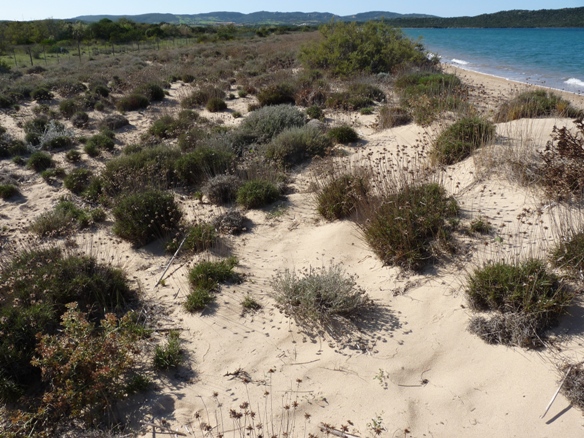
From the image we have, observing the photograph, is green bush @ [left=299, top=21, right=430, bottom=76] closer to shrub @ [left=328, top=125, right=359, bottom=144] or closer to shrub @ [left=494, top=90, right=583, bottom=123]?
shrub @ [left=328, top=125, right=359, bottom=144]

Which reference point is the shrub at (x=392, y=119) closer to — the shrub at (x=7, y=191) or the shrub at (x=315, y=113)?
the shrub at (x=315, y=113)

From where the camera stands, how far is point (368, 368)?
389 centimetres

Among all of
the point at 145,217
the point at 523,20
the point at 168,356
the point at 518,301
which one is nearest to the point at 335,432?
the point at 168,356

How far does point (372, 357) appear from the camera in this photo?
4.00 m

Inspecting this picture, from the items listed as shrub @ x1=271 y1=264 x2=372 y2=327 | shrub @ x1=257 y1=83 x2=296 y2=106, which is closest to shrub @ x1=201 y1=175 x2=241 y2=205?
shrub @ x1=271 y1=264 x2=372 y2=327

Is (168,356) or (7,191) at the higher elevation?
(7,191)

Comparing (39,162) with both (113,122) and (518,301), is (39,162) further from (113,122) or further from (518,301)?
(518,301)

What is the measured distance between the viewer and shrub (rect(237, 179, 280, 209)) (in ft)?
24.1

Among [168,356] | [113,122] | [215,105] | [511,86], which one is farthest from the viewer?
[511,86]

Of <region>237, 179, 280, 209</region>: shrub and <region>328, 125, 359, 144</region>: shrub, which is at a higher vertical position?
<region>328, 125, 359, 144</region>: shrub

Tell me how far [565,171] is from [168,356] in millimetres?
5329

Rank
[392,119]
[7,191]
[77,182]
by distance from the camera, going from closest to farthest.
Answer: [7,191]
[77,182]
[392,119]

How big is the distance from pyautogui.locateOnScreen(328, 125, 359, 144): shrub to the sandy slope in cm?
444

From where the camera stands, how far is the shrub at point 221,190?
25.2 feet
